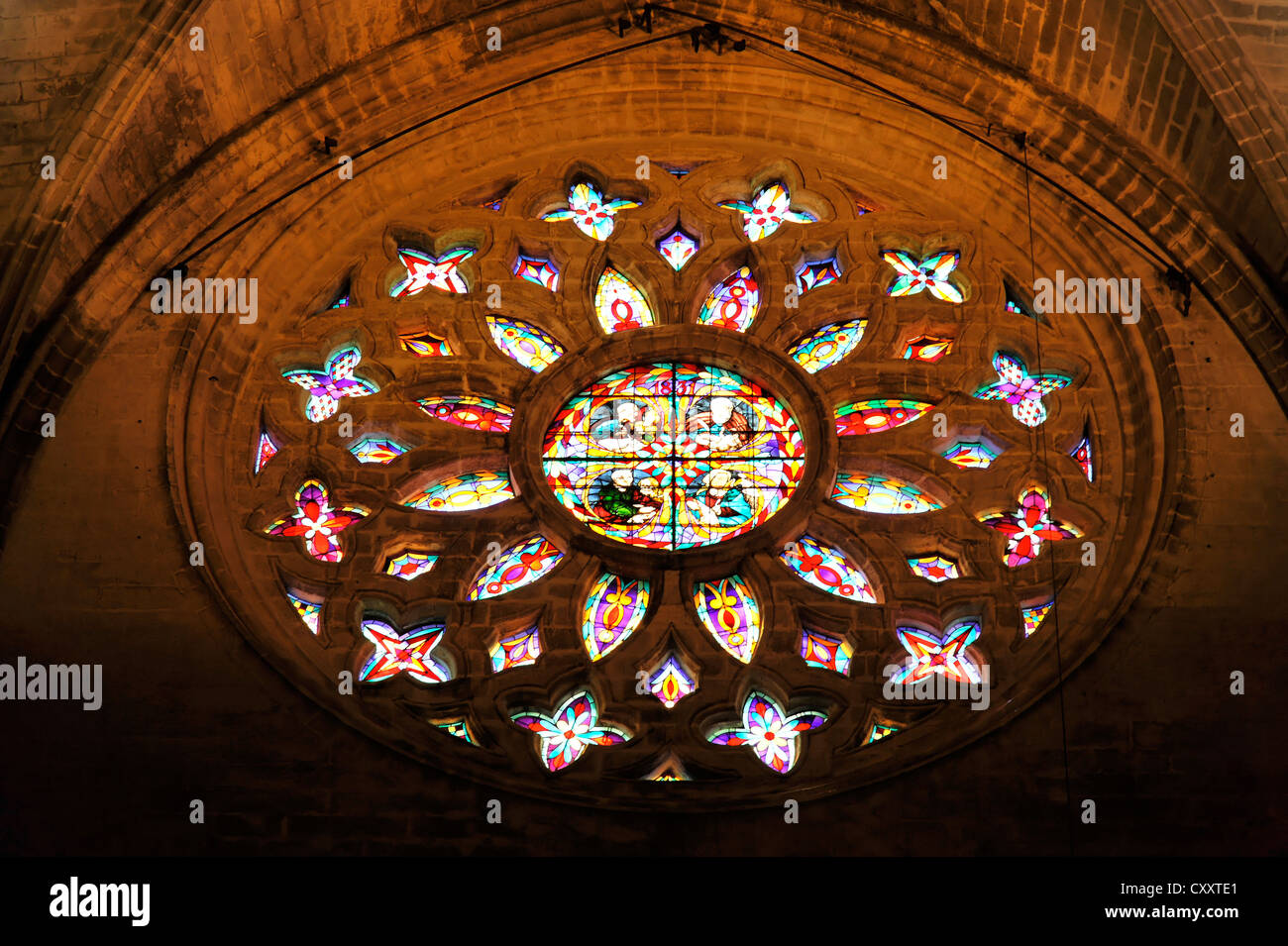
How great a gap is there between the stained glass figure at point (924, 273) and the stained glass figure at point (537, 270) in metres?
1.81

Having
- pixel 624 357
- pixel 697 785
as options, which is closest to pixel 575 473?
pixel 624 357

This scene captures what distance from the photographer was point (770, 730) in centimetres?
1087

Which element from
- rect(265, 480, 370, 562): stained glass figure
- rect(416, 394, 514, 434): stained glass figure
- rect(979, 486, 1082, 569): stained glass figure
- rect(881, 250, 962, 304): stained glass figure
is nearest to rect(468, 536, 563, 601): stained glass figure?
rect(265, 480, 370, 562): stained glass figure

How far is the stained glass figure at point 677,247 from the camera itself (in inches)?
505

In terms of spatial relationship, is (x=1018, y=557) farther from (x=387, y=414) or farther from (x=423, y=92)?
(x=423, y=92)

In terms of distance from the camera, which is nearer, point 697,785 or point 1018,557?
point 697,785

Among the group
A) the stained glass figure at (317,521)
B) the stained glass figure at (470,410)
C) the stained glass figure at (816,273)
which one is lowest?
the stained glass figure at (317,521)

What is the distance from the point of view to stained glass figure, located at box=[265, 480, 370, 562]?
11555mm

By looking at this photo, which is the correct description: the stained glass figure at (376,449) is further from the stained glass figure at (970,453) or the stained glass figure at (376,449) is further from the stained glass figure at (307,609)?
the stained glass figure at (970,453)

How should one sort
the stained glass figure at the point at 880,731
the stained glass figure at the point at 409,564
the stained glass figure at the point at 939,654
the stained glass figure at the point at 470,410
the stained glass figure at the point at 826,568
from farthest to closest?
the stained glass figure at the point at 470,410 < the stained glass figure at the point at 409,564 < the stained glass figure at the point at 826,568 < the stained glass figure at the point at 939,654 < the stained glass figure at the point at 880,731

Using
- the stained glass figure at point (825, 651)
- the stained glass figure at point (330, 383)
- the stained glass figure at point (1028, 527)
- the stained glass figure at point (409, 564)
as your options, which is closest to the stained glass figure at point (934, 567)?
the stained glass figure at point (1028, 527)

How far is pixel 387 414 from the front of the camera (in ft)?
39.4

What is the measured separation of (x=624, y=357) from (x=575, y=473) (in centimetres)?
74

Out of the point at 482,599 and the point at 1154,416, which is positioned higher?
the point at 1154,416
